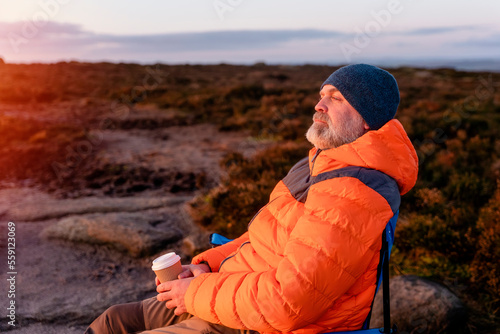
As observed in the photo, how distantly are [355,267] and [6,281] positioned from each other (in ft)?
10.9

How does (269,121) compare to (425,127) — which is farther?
(269,121)

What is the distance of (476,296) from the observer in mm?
3529

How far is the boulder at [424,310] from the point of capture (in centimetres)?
310

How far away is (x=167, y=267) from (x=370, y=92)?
55.7 inches

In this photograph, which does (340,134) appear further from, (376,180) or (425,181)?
(425,181)

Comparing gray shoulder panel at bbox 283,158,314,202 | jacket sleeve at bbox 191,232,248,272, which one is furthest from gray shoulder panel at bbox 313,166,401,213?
jacket sleeve at bbox 191,232,248,272

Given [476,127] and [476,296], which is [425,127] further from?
[476,296]

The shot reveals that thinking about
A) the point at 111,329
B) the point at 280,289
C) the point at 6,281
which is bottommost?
the point at 6,281

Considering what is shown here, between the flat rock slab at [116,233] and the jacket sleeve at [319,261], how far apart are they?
2.73 meters

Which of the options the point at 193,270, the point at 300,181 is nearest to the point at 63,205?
the point at 193,270

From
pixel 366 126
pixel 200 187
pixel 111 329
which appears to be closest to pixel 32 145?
pixel 200 187

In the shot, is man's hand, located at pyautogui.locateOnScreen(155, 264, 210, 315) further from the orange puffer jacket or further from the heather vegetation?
the heather vegetation

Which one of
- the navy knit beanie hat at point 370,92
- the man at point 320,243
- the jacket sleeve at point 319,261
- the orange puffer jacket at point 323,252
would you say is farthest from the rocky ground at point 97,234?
the navy knit beanie hat at point 370,92

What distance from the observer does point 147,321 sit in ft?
7.22
